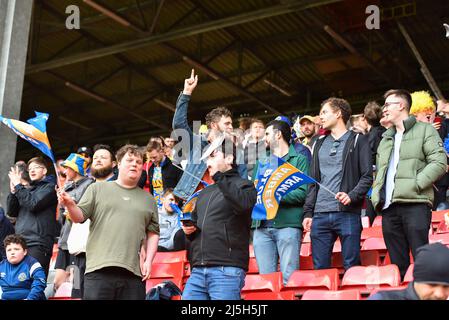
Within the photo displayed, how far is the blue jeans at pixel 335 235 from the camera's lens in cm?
551

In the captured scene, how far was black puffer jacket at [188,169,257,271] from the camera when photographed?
4754 millimetres

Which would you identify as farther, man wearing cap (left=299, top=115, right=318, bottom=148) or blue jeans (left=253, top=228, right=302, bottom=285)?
man wearing cap (left=299, top=115, right=318, bottom=148)

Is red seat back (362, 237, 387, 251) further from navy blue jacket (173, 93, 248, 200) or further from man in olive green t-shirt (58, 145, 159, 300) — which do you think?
man in olive green t-shirt (58, 145, 159, 300)

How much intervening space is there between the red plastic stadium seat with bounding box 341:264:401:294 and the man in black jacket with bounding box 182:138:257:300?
983 mm

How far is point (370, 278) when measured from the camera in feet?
17.3

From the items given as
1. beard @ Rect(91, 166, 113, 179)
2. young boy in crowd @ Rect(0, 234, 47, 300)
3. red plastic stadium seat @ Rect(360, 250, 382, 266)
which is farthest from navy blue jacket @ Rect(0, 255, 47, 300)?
red plastic stadium seat @ Rect(360, 250, 382, 266)

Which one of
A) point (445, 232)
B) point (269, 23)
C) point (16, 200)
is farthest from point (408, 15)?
point (16, 200)

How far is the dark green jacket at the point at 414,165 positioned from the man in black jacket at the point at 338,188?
15 centimetres

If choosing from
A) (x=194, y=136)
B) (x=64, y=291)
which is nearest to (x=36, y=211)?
(x=64, y=291)

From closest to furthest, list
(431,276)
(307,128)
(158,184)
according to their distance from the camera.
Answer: (431,276) → (158,184) → (307,128)

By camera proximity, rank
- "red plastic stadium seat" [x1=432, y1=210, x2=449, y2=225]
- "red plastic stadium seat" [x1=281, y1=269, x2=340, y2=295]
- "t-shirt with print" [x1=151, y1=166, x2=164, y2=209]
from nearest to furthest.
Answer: "red plastic stadium seat" [x1=281, y1=269, x2=340, y2=295] < "red plastic stadium seat" [x1=432, y1=210, x2=449, y2=225] < "t-shirt with print" [x1=151, y1=166, x2=164, y2=209]

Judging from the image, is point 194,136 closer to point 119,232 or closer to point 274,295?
point 274,295

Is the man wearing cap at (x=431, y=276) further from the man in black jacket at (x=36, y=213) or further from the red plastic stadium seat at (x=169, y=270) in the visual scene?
the man in black jacket at (x=36, y=213)

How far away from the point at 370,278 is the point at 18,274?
3.25m
